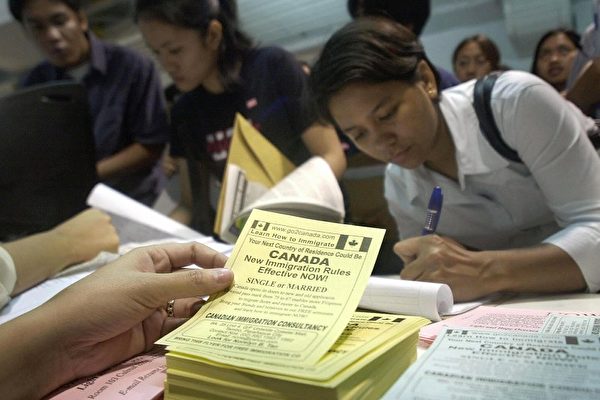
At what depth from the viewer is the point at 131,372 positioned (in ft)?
1.73

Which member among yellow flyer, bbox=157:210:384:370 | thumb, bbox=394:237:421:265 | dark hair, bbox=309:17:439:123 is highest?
dark hair, bbox=309:17:439:123

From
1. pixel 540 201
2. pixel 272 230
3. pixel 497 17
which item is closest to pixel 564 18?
pixel 497 17

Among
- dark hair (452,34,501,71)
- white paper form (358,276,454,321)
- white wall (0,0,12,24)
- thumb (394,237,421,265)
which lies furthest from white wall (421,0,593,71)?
white wall (0,0,12,24)

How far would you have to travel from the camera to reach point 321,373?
391 mm

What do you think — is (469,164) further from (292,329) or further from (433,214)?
(292,329)

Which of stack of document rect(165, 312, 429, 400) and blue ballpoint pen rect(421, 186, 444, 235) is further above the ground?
stack of document rect(165, 312, 429, 400)

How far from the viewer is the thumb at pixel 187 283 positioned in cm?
53

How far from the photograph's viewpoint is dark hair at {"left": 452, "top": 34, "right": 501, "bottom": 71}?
175 centimetres

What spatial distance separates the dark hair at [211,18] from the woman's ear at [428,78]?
0.61 m

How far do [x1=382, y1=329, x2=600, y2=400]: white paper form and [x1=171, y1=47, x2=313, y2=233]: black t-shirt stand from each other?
0.92 meters

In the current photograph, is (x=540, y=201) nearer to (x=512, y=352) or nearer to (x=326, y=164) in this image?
(x=326, y=164)

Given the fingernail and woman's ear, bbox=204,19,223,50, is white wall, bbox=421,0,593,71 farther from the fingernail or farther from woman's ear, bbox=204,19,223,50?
the fingernail

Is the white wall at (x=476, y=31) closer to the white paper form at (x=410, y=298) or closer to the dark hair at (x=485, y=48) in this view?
the dark hair at (x=485, y=48)

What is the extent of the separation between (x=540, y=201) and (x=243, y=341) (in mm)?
770
